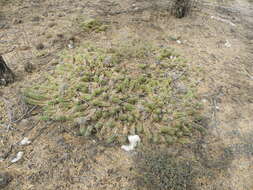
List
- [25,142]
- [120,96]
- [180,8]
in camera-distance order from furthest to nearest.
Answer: [180,8]
[120,96]
[25,142]

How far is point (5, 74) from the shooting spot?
3.52 m

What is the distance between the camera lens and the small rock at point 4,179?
232 centimetres

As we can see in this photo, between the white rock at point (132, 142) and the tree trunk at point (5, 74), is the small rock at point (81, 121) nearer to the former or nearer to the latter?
the white rock at point (132, 142)

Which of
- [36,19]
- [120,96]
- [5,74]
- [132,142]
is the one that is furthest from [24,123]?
[36,19]

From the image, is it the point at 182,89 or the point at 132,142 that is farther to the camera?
the point at 182,89

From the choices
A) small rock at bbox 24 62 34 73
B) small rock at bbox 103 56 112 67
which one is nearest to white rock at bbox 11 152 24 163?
small rock at bbox 24 62 34 73

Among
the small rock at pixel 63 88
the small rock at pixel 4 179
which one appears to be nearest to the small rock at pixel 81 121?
the small rock at pixel 63 88

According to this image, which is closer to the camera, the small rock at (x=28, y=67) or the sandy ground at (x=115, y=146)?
the sandy ground at (x=115, y=146)

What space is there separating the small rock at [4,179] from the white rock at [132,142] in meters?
1.61

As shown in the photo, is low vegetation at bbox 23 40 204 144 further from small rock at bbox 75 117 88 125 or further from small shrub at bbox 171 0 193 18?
small shrub at bbox 171 0 193 18

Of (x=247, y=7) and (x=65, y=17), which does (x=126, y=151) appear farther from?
(x=247, y=7)

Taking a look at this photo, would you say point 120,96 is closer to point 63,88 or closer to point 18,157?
point 63,88

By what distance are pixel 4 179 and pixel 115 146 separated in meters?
1.54

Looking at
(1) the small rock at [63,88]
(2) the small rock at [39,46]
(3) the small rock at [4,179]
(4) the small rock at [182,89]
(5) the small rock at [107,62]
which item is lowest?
(3) the small rock at [4,179]
